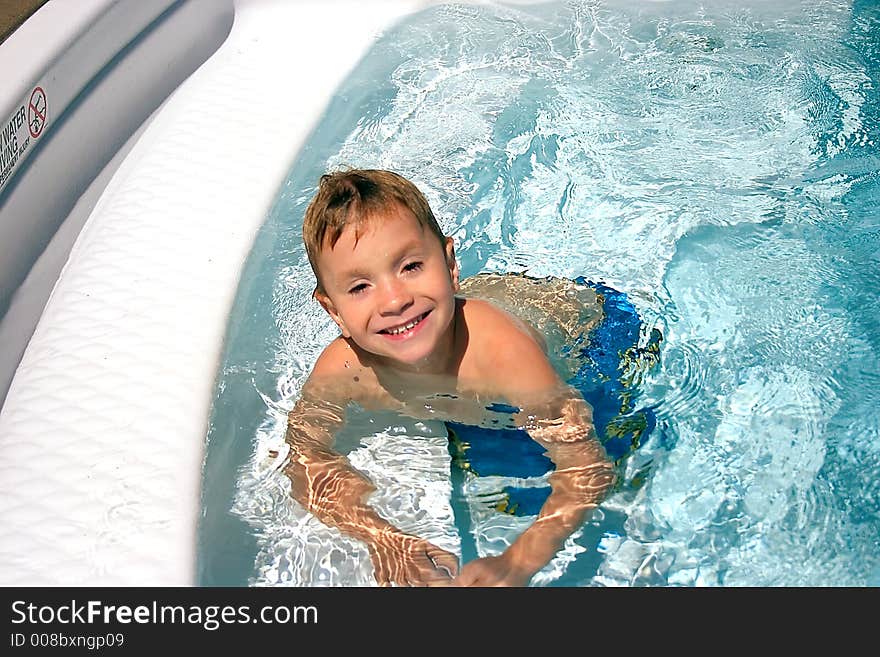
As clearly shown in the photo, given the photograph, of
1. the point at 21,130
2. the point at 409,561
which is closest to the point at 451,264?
the point at 409,561

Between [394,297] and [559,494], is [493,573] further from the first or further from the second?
[394,297]

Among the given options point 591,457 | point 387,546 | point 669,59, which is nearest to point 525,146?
point 669,59

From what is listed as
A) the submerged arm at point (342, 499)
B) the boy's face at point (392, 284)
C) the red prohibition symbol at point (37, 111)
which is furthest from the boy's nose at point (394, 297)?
the red prohibition symbol at point (37, 111)

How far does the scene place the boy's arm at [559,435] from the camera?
1965mm

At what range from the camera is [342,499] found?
2.01 meters

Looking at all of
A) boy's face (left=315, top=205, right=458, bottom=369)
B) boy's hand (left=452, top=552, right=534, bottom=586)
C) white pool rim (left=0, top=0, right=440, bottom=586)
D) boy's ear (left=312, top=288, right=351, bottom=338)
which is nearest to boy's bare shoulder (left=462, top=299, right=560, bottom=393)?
boy's face (left=315, top=205, right=458, bottom=369)

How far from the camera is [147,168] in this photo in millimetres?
2896

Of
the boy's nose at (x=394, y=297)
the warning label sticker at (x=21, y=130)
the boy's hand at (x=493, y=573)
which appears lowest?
the boy's hand at (x=493, y=573)

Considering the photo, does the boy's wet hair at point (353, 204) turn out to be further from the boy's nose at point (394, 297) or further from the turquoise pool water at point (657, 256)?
the turquoise pool water at point (657, 256)

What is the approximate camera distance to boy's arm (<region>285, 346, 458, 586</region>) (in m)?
1.87

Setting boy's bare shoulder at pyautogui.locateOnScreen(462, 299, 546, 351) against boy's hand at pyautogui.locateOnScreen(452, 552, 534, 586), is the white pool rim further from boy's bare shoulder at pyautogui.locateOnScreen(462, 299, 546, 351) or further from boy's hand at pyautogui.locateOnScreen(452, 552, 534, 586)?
boy's bare shoulder at pyautogui.locateOnScreen(462, 299, 546, 351)

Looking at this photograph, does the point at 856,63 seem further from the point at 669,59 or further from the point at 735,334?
the point at 735,334

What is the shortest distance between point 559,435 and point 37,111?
152cm
